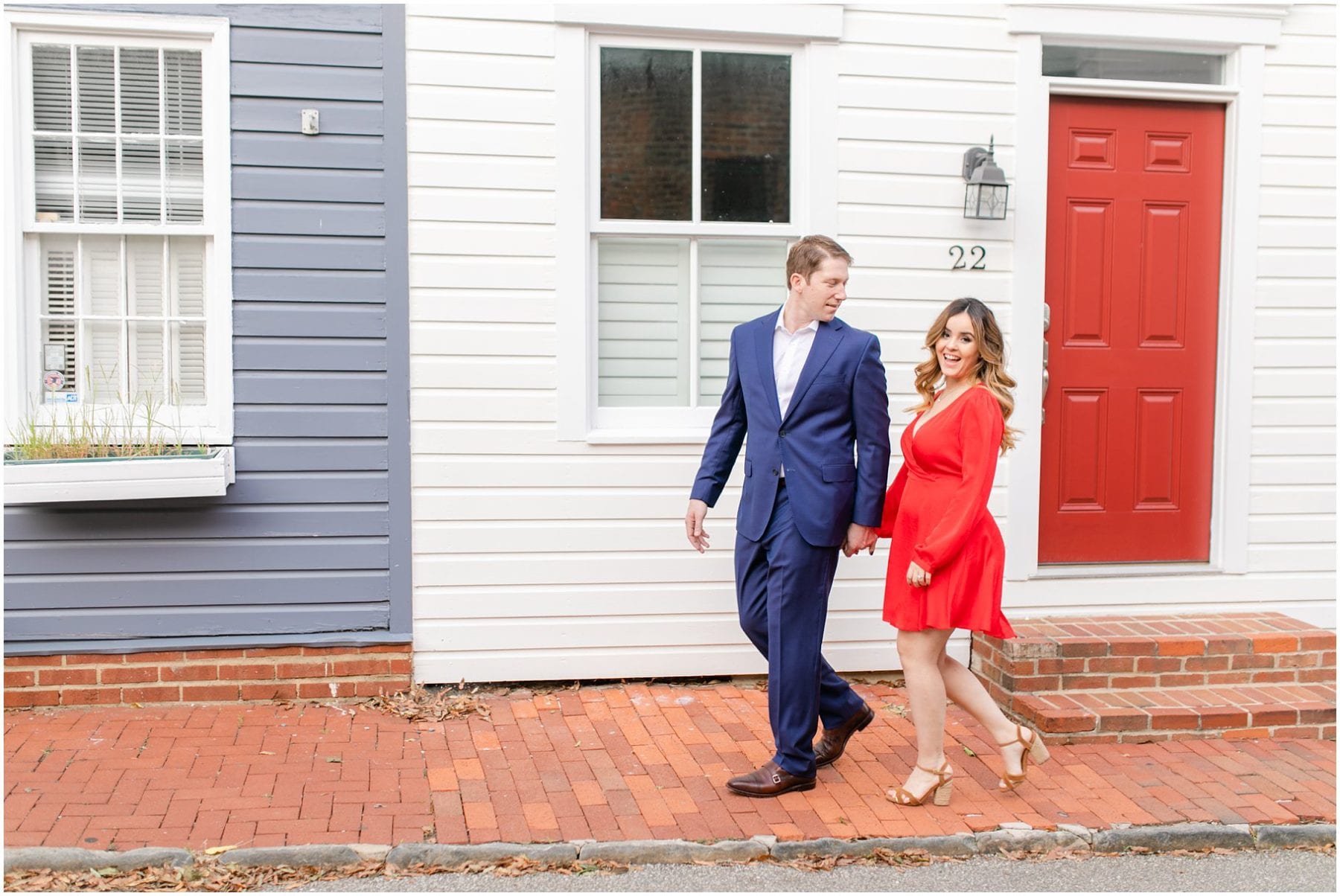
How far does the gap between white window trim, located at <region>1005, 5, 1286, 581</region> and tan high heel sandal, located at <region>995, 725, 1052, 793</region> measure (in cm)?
148

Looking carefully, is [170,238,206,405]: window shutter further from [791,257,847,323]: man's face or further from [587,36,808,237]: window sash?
[791,257,847,323]: man's face

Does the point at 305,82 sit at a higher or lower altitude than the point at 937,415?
higher

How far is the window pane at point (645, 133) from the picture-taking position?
5.64 m

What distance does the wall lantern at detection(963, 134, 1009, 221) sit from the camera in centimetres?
564

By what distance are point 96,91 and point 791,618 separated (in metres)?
3.65

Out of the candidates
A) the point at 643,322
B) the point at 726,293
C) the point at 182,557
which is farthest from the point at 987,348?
the point at 182,557

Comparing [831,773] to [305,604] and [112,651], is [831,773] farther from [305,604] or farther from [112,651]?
[112,651]

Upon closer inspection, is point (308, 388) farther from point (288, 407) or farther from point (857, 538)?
point (857, 538)

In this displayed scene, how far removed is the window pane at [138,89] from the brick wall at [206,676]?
2255 millimetres

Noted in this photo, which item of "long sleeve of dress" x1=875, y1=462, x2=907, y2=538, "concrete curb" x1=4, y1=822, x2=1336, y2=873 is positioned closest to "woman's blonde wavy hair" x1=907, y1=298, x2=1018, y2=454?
"long sleeve of dress" x1=875, y1=462, x2=907, y2=538

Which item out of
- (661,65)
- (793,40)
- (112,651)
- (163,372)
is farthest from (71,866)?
(793,40)

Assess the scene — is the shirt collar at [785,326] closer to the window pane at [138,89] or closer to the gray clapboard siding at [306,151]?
the gray clapboard siding at [306,151]

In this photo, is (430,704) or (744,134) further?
(744,134)

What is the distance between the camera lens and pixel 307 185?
5.36 metres
